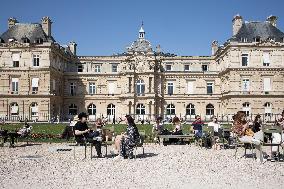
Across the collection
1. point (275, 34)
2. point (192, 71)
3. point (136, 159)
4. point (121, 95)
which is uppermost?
point (275, 34)

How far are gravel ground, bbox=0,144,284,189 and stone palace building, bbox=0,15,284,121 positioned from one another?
32.0m

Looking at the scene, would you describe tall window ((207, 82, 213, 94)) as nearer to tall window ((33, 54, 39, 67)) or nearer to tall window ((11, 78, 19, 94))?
tall window ((33, 54, 39, 67))

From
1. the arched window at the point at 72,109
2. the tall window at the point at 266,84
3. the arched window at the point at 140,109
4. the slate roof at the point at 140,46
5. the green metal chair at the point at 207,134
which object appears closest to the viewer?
the green metal chair at the point at 207,134

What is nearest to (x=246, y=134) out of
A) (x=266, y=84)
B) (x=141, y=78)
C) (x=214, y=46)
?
(x=266, y=84)

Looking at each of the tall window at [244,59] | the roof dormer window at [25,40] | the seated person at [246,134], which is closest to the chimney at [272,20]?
the tall window at [244,59]

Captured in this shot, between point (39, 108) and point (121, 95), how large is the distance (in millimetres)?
11081

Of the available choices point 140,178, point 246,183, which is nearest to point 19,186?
point 140,178

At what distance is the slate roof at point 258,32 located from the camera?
45062 mm

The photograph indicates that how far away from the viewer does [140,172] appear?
32.9ft

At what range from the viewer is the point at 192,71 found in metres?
50.8

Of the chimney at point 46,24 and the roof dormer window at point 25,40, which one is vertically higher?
the chimney at point 46,24

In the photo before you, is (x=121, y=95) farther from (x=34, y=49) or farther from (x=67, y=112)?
(x=34, y=49)

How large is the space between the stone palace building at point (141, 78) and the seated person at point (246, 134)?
→ 3106 cm

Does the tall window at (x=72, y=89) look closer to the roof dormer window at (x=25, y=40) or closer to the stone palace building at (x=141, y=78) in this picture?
the stone palace building at (x=141, y=78)
